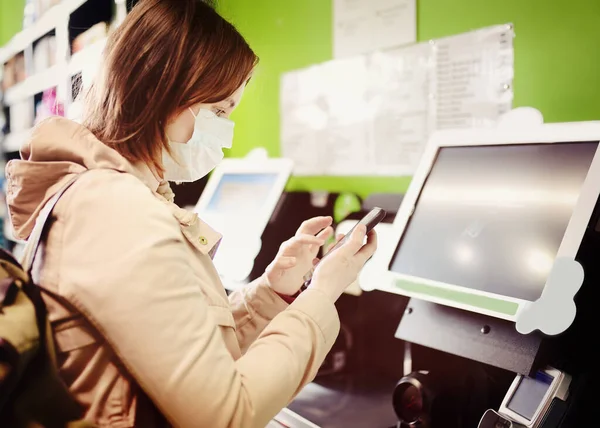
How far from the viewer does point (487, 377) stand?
43.6 inches

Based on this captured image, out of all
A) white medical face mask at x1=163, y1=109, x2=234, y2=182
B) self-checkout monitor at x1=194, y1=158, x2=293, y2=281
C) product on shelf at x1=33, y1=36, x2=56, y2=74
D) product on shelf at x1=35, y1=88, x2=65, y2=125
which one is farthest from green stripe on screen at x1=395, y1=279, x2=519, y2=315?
product on shelf at x1=33, y1=36, x2=56, y2=74

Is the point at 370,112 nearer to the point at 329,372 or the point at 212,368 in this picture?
the point at 329,372

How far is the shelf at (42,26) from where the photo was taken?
2.48 metres

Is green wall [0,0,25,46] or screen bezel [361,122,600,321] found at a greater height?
green wall [0,0,25,46]

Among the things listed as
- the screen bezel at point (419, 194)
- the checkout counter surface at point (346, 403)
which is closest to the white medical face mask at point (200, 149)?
the screen bezel at point (419, 194)

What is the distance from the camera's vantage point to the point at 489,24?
150 centimetres

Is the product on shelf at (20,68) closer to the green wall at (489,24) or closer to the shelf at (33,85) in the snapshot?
the shelf at (33,85)

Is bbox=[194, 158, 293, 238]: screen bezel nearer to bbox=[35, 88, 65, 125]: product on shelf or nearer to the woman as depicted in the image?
the woman

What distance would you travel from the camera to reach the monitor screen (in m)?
1.87

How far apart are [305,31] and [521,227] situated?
133 centimetres

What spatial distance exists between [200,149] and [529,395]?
2.37ft

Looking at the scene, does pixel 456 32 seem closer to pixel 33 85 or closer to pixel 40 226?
pixel 40 226

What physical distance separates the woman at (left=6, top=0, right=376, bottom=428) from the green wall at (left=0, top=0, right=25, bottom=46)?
9.31 ft

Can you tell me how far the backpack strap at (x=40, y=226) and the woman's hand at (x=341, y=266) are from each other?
398 millimetres
